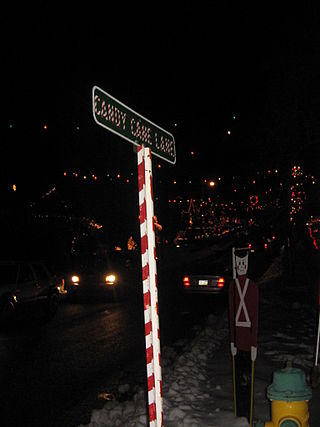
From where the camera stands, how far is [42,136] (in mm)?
25484

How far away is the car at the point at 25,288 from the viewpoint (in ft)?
40.3

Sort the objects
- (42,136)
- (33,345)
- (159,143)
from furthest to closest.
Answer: (42,136), (33,345), (159,143)

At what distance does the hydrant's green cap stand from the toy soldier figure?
649mm

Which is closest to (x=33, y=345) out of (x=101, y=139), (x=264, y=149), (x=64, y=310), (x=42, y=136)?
(x=64, y=310)

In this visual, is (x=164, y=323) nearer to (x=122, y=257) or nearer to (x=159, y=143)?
(x=159, y=143)

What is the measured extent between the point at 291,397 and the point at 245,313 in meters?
1.06

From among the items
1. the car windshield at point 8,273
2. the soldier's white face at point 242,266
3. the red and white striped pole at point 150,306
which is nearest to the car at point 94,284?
the car windshield at point 8,273

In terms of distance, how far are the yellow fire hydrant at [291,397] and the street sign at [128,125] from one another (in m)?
2.50

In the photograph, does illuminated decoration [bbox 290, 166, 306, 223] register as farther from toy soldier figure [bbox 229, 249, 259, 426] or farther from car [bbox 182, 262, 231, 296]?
toy soldier figure [bbox 229, 249, 259, 426]

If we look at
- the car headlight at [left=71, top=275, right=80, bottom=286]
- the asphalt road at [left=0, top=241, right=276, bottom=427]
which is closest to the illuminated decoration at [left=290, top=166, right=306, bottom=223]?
the asphalt road at [left=0, top=241, right=276, bottom=427]

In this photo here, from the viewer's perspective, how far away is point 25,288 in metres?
13.1

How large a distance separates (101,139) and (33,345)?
2035cm

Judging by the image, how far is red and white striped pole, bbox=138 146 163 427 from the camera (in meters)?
4.09

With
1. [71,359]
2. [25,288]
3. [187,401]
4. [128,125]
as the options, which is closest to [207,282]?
[25,288]
